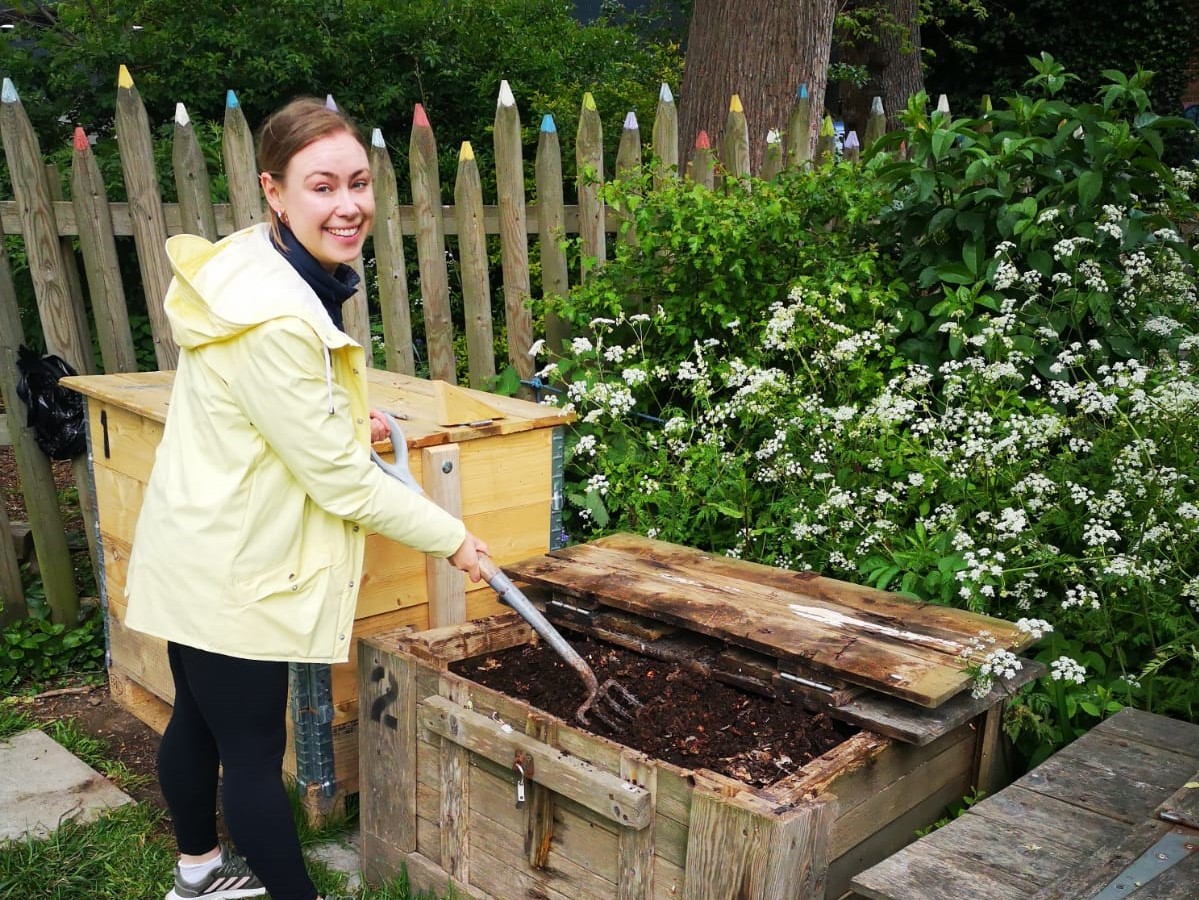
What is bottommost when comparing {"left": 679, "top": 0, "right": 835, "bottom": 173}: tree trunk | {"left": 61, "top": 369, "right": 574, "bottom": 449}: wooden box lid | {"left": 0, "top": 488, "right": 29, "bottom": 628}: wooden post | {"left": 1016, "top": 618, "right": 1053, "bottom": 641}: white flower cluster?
{"left": 0, "top": 488, "right": 29, "bottom": 628}: wooden post

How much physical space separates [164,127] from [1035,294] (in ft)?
16.0

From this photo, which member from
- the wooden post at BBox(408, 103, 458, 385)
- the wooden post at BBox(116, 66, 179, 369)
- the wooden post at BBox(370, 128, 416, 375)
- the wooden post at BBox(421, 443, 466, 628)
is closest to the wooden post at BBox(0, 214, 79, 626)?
the wooden post at BBox(116, 66, 179, 369)

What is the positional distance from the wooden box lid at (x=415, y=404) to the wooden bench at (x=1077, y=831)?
1561mm

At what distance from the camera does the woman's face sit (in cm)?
218

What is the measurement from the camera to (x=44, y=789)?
3.19 m

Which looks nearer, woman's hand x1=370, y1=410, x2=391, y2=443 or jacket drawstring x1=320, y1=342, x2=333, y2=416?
jacket drawstring x1=320, y1=342, x2=333, y2=416

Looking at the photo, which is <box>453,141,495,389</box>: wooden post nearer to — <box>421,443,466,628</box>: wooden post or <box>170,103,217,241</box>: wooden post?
<box>170,103,217,241</box>: wooden post

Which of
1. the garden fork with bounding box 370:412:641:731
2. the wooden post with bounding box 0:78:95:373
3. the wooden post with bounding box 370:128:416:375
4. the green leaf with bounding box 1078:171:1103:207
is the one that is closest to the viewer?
the garden fork with bounding box 370:412:641:731

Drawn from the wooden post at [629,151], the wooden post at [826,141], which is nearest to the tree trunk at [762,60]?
the wooden post at [826,141]

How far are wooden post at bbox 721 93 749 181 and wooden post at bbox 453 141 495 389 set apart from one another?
1.21m

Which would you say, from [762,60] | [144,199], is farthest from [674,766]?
[762,60]

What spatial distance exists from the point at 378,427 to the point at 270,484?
1.85 feet

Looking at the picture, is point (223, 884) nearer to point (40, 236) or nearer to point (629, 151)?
point (40, 236)

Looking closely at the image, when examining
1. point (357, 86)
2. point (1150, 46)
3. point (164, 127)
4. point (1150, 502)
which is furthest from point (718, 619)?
point (1150, 46)
